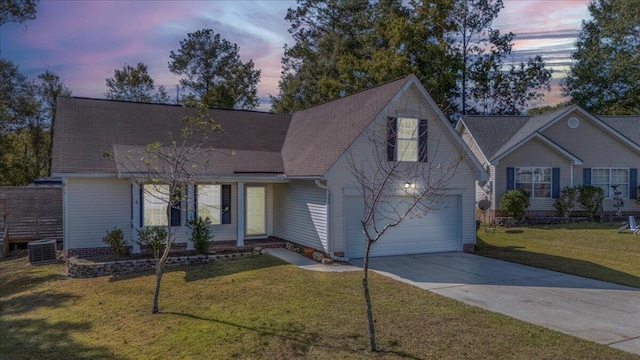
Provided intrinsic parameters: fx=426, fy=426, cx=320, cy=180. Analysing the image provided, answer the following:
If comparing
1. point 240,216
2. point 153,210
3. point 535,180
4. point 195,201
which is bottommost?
point 240,216

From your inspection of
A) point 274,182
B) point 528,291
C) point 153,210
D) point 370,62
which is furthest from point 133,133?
point 370,62

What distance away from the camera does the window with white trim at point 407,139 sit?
45.2 ft

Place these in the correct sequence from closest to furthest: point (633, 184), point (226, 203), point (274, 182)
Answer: point (226, 203) < point (274, 182) < point (633, 184)

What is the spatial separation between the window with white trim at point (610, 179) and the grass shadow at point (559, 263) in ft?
37.1

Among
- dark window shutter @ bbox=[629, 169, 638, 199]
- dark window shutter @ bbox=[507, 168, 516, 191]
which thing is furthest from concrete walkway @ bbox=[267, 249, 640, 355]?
dark window shutter @ bbox=[629, 169, 638, 199]

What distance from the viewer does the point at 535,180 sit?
900 inches

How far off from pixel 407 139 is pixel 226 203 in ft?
21.8

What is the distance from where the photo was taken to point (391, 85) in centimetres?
1405

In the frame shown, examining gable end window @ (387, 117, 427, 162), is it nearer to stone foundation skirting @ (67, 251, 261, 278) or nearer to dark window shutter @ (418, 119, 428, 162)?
dark window shutter @ (418, 119, 428, 162)

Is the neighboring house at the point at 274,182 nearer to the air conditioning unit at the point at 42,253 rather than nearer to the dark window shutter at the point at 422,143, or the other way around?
the dark window shutter at the point at 422,143

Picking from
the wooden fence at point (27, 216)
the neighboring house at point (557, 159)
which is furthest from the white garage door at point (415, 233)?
the wooden fence at point (27, 216)

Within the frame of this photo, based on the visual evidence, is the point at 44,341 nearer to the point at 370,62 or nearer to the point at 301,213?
the point at 301,213

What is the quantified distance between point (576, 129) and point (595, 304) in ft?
60.5

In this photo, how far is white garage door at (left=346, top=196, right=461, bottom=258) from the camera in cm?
1330
